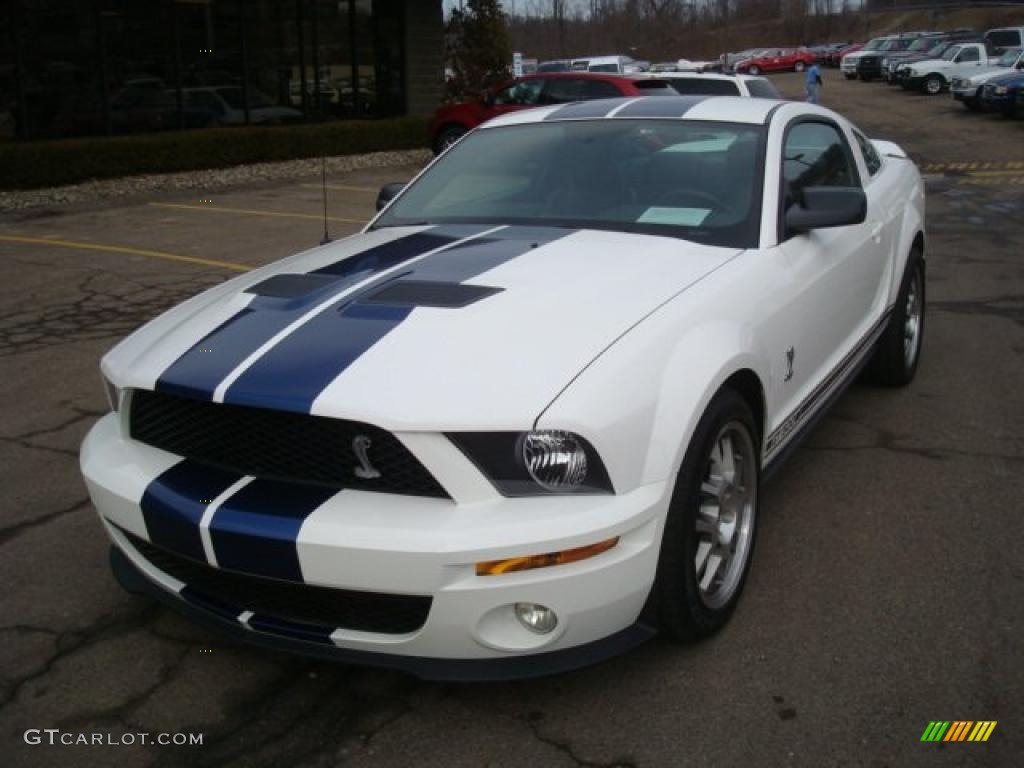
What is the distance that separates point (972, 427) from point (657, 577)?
2896 millimetres

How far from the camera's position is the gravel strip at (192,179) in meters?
13.9

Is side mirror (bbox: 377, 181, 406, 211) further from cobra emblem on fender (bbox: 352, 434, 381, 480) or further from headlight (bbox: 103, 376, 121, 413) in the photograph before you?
cobra emblem on fender (bbox: 352, 434, 381, 480)

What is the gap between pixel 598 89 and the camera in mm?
15555

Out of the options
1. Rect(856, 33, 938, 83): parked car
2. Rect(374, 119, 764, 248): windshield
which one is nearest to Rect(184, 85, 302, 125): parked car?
Rect(374, 119, 764, 248): windshield

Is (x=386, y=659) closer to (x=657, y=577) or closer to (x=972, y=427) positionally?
(x=657, y=577)

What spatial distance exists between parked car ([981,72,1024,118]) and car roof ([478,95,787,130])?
21.9 meters

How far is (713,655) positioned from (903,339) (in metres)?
2.93

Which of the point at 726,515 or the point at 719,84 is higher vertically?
the point at 719,84

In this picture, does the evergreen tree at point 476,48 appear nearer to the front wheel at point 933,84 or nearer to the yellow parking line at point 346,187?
the yellow parking line at point 346,187

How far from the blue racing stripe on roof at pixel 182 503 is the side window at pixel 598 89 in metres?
13.2

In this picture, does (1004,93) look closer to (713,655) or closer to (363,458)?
(713,655)

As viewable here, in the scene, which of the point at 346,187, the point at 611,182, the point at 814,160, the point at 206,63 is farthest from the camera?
the point at 206,63

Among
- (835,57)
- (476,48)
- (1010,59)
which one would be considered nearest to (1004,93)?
(1010,59)

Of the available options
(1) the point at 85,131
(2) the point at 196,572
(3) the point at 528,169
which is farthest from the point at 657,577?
(1) the point at 85,131
